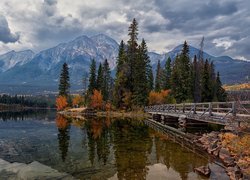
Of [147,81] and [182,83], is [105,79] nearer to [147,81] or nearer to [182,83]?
[147,81]

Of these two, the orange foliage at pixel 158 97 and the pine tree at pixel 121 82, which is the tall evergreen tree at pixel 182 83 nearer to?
the orange foliage at pixel 158 97

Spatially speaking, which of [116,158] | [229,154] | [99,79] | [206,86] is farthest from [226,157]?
[99,79]

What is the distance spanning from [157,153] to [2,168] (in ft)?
36.1

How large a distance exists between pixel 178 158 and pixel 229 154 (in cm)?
349

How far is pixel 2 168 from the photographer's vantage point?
688 inches

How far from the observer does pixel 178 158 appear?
67.3 feet

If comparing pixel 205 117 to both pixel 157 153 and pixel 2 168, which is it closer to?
pixel 157 153

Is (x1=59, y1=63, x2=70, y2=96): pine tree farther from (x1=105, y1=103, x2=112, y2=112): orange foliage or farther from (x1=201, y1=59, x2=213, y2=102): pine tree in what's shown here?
(x1=201, y1=59, x2=213, y2=102): pine tree

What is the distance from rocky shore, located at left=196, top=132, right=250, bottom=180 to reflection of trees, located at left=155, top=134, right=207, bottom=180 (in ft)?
3.79

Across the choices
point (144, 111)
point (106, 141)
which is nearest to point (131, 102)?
point (144, 111)

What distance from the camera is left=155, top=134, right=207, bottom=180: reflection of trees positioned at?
17672 mm

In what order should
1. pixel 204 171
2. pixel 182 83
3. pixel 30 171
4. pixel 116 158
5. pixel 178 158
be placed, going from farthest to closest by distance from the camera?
pixel 182 83 < pixel 178 158 < pixel 116 158 < pixel 30 171 < pixel 204 171

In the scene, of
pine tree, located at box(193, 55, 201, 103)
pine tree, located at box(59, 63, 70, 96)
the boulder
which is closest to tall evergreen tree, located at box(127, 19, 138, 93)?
pine tree, located at box(193, 55, 201, 103)

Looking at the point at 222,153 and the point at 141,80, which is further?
the point at 141,80
